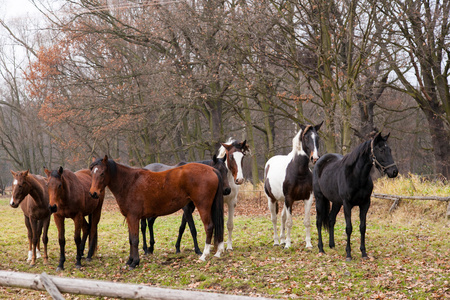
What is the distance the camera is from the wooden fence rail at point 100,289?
347 centimetres

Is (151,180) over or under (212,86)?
under

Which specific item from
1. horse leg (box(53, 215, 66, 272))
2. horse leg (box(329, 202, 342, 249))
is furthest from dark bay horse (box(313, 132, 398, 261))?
horse leg (box(53, 215, 66, 272))

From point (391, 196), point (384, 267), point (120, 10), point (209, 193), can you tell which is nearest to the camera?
point (384, 267)

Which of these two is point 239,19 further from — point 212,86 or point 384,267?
point 384,267

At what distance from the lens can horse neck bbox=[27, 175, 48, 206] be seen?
8.16m

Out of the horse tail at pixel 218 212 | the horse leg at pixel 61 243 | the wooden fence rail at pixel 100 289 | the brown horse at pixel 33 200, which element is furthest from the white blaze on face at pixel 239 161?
the wooden fence rail at pixel 100 289

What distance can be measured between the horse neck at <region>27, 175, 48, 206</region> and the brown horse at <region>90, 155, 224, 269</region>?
1.63 metres

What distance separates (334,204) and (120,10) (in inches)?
618

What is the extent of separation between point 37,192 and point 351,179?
5871 mm

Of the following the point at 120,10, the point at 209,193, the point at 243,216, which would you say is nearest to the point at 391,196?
the point at 243,216

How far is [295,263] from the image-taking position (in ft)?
23.8

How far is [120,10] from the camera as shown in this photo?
20.1 meters

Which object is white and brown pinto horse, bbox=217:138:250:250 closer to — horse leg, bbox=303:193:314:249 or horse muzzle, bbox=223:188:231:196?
horse muzzle, bbox=223:188:231:196

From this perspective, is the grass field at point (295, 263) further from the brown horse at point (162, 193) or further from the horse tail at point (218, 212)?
the brown horse at point (162, 193)
